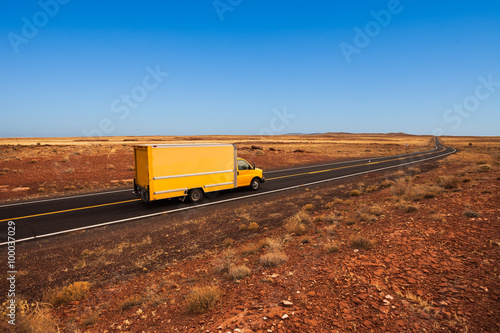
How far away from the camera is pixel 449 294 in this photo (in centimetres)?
423

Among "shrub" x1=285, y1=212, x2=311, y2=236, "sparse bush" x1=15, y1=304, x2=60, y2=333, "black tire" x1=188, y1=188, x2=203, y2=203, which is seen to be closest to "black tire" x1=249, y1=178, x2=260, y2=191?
"black tire" x1=188, y1=188, x2=203, y2=203

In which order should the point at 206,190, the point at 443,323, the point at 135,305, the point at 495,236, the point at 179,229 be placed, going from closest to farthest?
the point at 443,323 < the point at 135,305 < the point at 495,236 < the point at 179,229 < the point at 206,190

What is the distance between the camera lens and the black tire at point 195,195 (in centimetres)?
1335

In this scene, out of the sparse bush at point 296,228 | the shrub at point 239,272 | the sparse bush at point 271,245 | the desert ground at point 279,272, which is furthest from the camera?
the sparse bush at point 296,228

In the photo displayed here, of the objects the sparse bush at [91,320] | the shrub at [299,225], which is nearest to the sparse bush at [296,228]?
the shrub at [299,225]

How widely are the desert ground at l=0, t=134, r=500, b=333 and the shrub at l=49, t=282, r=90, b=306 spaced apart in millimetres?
22

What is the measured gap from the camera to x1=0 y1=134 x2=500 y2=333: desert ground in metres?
4.06

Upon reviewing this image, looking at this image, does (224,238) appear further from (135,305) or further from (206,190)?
(206,190)

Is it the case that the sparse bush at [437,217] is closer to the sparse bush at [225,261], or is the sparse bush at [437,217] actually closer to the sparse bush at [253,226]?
the sparse bush at [253,226]

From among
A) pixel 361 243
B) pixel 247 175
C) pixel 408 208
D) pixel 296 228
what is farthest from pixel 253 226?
pixel 247 175

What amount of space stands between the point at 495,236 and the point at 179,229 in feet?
Answer: 31.6

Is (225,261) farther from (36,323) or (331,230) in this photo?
(36,323)

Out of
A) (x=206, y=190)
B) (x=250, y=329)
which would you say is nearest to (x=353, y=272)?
(x=250, y=329)

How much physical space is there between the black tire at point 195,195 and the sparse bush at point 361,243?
884 centimetres
